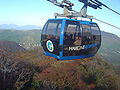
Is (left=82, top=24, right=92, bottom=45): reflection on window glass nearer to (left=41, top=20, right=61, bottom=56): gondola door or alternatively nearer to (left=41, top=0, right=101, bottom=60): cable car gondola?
(left=41, top=0, right=101, bottom=60): cable car gondola

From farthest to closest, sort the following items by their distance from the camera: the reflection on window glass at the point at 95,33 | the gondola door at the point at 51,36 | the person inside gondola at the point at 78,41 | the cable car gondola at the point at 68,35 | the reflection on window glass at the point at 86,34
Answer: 1. the reflection on window glass at the point at 95,33
2. the reflection on window glass at the point at 86,34
3. the person inside gondola at the point at 78,41
4. the gondola door at the point at 51,36
5. the cable car gondola at the point at 68,35

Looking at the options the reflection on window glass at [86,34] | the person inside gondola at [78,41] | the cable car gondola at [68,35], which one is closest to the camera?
the cable car gondola at [68,35]

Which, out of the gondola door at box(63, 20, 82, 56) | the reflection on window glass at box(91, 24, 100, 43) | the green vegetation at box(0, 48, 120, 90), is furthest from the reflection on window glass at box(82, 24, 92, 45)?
the green vegetation at box(0, 48, 120, 90)

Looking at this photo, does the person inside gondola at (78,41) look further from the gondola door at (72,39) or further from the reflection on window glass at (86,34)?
the reflection on window glass at (86,34)

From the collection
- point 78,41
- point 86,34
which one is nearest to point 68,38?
point 78,41

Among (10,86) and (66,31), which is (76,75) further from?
(66,31)

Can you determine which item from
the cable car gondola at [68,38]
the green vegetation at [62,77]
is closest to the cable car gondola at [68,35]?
the cable car gondola at [68,38]

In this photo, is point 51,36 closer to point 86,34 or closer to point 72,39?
point 72,39
